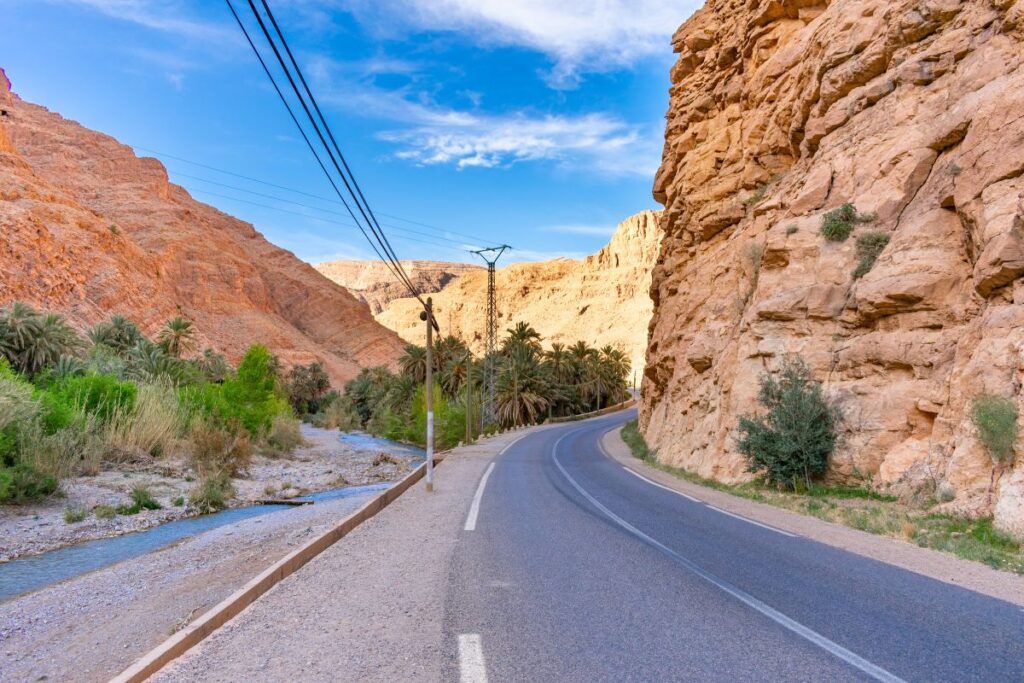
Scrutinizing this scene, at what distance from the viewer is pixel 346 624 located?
5.47m

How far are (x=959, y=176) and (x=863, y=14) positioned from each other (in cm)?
1121

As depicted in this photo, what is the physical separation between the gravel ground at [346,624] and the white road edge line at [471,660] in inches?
5.9

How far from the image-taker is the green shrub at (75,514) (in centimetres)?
1708

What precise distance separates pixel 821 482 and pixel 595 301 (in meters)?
148

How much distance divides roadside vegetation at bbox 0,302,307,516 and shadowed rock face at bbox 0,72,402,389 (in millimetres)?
20452

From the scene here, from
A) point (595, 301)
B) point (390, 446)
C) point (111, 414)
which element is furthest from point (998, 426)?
point (595, 301)

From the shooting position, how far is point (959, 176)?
1528 centimetres

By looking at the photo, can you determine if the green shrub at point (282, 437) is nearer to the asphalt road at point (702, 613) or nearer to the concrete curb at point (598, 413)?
the concrete curb at point (598, 413)

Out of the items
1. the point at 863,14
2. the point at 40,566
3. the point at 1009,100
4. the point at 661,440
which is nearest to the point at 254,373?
the point at 661,440

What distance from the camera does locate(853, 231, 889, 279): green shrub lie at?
1802 centimetres

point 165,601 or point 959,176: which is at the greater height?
point 959,176

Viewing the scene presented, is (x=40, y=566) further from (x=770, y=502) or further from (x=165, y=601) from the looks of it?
(x=770, y=502)

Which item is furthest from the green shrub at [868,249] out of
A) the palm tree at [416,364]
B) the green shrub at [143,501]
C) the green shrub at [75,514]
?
the palm tree at [416,364]

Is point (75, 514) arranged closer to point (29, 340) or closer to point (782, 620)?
point (782, 620)
